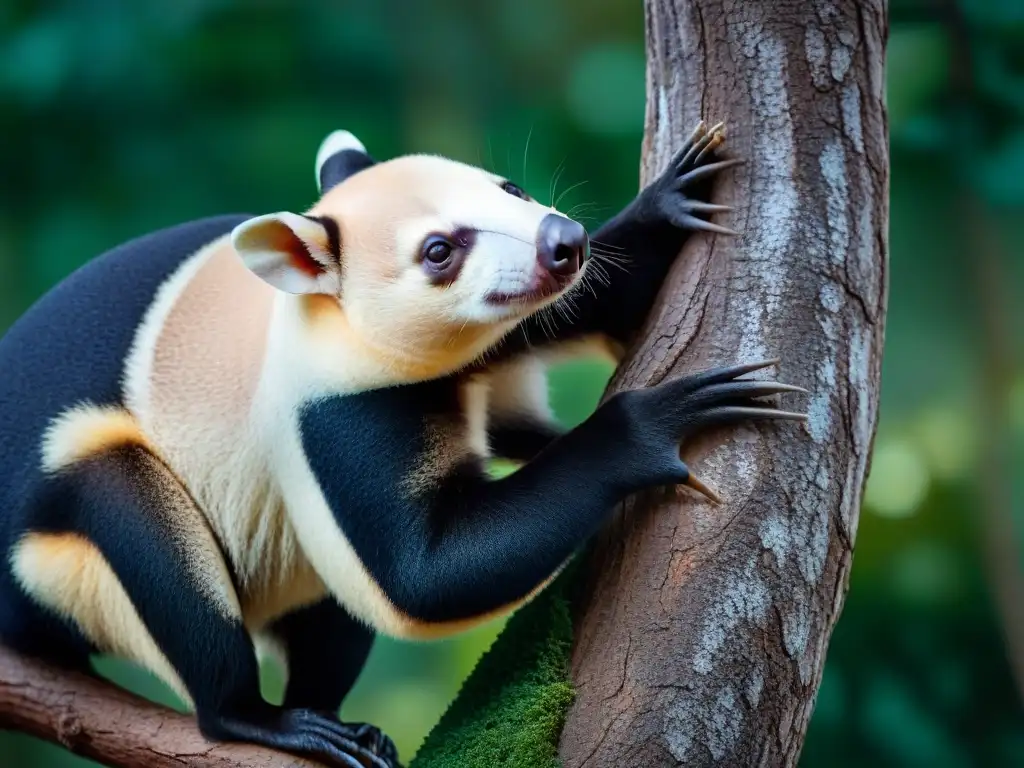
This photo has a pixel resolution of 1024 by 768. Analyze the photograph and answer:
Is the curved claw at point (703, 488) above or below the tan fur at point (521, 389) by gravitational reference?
below

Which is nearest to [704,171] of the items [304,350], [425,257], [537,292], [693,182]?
[693,182]

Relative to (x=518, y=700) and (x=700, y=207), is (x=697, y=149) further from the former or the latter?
(x=518, y=700)

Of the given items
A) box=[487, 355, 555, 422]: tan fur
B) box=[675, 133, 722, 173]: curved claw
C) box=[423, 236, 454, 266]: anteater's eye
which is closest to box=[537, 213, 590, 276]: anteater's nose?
box=[423, 236, 454, 266]: anteater's eye

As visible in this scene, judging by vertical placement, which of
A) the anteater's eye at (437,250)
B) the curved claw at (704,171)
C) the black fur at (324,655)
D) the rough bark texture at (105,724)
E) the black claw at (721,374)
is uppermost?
the curved claw at (704,171)

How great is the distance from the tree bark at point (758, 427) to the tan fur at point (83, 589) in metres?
0.76

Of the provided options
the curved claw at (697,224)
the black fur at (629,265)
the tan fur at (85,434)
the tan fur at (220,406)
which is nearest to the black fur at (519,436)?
the black fur at (629,265)

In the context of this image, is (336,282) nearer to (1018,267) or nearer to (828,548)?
(828,548)

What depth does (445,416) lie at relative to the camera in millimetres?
1674

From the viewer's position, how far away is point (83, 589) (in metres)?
1.81

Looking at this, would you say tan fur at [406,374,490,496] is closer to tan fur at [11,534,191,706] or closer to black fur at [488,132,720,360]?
black fur at [488,132,720,360]

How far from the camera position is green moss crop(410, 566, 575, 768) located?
4.97ft

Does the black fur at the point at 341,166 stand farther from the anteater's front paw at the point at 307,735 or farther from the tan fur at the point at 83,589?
the anteater's front paw at the point at 307,735

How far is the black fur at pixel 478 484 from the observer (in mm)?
1477

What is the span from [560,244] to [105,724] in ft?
3.84
